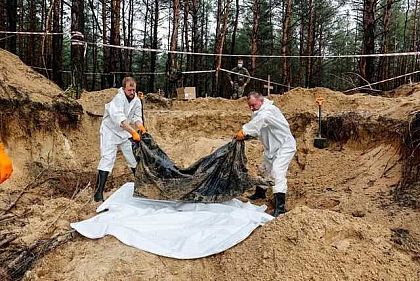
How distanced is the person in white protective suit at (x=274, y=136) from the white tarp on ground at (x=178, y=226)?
14.9 inches

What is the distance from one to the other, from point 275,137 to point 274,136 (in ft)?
0.06

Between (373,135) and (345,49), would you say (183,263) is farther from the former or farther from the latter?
(345,49)

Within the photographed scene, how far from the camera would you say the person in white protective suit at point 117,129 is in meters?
5.83

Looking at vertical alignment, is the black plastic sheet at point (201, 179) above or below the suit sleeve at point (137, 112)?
below

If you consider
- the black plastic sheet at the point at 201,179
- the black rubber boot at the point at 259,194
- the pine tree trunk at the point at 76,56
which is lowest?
the black rubber boot at the point at 259,194

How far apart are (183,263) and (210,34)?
2923cm

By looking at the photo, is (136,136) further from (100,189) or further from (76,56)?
(76,56)

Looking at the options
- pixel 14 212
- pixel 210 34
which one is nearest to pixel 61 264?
pixel 14 212

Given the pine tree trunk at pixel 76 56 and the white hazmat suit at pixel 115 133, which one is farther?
the pine tree trunk at pixel 76 56

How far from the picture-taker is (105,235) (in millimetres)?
4328

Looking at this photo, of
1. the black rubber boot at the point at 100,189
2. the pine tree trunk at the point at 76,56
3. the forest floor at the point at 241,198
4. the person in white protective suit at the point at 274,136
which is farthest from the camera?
the pine tree trunk at the point at 76,56

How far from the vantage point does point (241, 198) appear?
6.09 m

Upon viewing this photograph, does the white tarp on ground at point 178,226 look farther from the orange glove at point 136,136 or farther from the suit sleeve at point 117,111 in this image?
the suit sleeve at point 117,111

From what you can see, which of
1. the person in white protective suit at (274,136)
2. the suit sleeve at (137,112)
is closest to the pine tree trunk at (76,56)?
the suit sleeve at (137,112)
